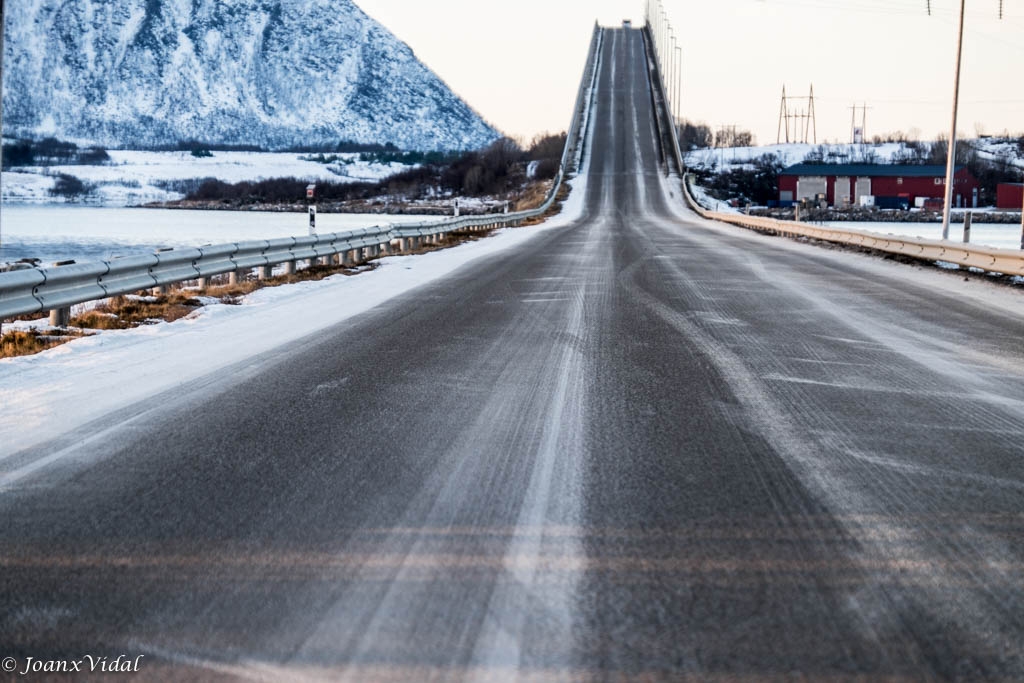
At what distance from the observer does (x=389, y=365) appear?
916 cm

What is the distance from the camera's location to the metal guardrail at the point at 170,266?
10.7 m

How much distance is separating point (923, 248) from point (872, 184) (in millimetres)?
90387

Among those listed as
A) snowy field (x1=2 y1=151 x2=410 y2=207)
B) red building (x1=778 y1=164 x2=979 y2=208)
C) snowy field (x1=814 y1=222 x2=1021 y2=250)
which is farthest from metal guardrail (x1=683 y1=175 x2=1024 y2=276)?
snowy field (x1=2 y1=151 x2=410 y2=207)

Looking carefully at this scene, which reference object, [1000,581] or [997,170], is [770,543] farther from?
[997,170]

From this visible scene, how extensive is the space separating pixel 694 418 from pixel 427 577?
10.6 feet

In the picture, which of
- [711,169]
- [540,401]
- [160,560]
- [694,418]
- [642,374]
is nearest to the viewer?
[160,560]

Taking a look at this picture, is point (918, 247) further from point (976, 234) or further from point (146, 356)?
point (976, 234)

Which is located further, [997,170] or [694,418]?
[997,170]

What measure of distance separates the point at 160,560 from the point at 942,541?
10.2 ft

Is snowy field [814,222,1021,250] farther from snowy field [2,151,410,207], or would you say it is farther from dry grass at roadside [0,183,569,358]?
snowy field [2,151,410,207]

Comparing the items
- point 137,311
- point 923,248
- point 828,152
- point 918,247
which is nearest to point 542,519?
point 137,311

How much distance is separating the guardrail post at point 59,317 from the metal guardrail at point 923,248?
14062 millimetres

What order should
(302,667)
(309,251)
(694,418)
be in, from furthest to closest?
(309,251)
(694,418)
(302,667)

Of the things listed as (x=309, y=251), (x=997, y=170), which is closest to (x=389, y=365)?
(x=309, y=251)
